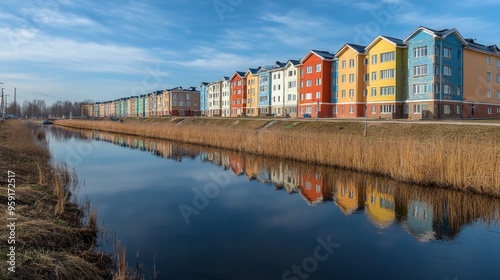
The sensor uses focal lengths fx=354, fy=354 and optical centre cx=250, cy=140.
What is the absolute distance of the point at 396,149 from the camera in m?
15.7

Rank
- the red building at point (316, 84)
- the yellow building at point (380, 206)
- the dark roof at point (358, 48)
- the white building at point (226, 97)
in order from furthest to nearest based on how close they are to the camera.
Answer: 1. the white building at point (226, 97)
2. the red building at point (316, 84)
3. the dark roof at point (358, 48)
4. the yellow building at point (380, 206)

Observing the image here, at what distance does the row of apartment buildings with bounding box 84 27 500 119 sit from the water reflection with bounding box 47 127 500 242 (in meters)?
18.2

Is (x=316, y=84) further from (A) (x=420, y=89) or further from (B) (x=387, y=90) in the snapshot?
(A) (x=420, y=89)

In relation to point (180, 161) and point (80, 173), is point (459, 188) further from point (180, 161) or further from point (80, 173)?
point (80, 173)

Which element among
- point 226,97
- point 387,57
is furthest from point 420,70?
point 226,97

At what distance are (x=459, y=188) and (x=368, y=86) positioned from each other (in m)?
40.6

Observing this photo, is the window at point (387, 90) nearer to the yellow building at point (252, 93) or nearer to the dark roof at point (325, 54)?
the dark roof at point (325, 54)

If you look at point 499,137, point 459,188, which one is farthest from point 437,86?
point 459,188

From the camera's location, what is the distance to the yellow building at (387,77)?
4738cm

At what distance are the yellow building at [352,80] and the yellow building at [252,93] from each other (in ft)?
83.5

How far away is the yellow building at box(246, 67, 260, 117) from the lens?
7819cm

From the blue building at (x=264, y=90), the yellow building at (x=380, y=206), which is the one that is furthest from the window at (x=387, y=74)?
the yellow building at (x=380, y=206)

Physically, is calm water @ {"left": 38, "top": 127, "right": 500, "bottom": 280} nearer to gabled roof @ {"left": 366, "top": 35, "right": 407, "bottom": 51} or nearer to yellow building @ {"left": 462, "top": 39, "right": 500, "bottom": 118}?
gabled roof @ {"left": 366, "top": 35, "right": 407, "bottom": 51}

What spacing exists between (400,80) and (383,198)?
129ft
